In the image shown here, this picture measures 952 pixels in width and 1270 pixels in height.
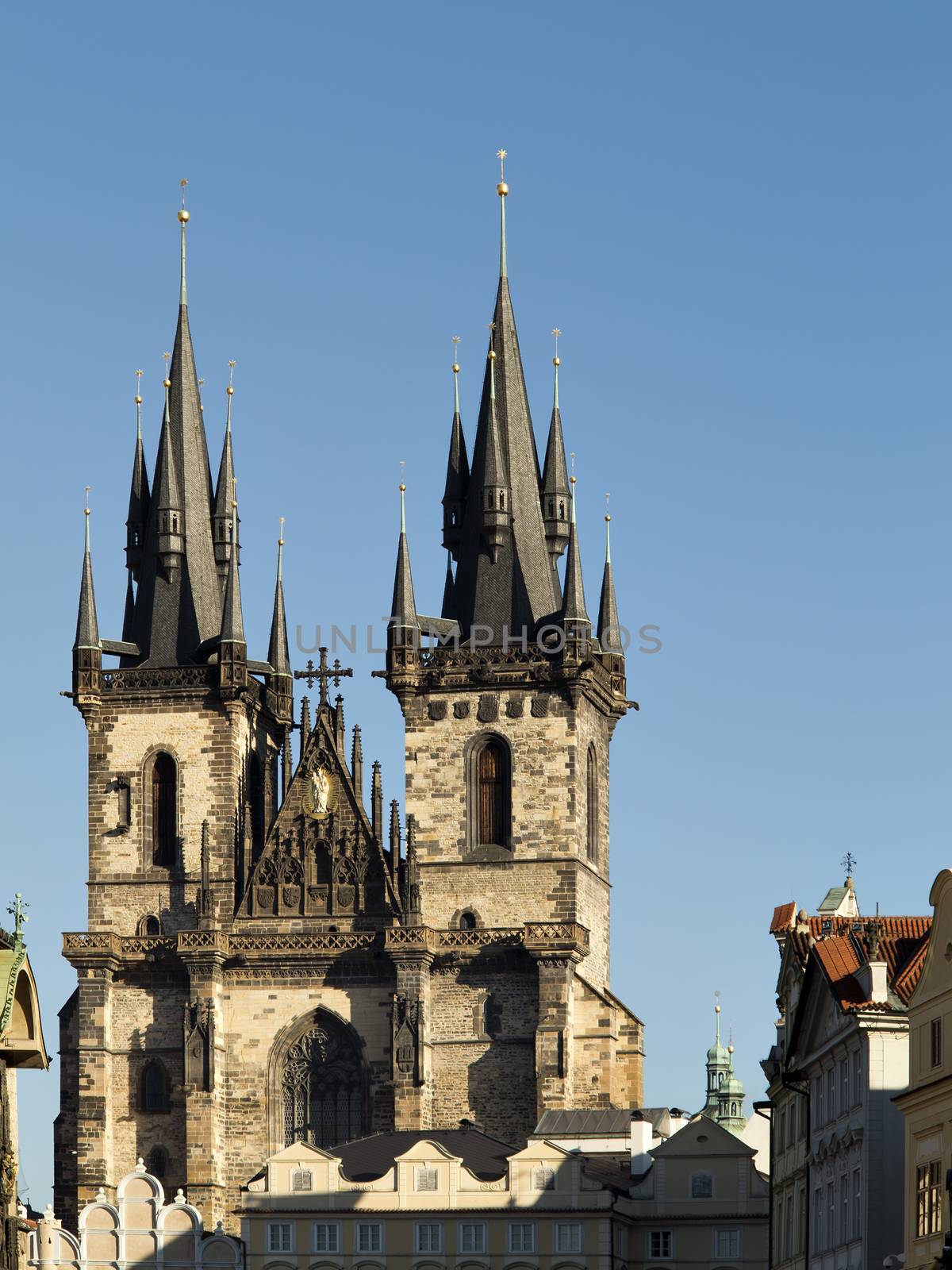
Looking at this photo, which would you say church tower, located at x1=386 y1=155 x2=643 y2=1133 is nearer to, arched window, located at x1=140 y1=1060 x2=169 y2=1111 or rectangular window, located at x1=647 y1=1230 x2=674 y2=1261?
rectangular window, located at x1=647 y1=1230 x2=674 y2=1261

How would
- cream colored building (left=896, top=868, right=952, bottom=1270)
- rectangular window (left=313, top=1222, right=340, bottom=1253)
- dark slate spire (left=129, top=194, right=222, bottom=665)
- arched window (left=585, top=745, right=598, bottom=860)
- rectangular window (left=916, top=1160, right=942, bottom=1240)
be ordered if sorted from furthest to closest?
dark slate spire (left=129, top=194, right=222, bottom=665) → arched window (left=585, top=745, right=598, bottom=860) → rectangular window (left=313, top=1222, right=340, bottom=1253) → rectangular window (left=916, top=1160, right=942, bottom=1240) → cream colored building (left=896, top=868, right=952, bottom=1270)

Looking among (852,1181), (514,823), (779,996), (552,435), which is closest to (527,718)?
(514,823)

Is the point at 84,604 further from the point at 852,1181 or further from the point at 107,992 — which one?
the point at 852,1181

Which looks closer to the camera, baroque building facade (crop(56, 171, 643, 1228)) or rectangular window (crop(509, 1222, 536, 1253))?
rectangular window (crop(509, 1222, 536, 1253))

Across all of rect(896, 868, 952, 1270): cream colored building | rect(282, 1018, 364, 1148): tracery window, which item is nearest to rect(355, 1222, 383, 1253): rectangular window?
rect(282, 1018, 364, 1148): tracery window

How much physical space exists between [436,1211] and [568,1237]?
11.1 ft

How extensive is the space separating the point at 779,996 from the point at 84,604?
3305cm

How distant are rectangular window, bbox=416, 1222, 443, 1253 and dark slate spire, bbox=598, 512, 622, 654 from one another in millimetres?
18757

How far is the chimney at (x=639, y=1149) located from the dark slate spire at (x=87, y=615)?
2034cm

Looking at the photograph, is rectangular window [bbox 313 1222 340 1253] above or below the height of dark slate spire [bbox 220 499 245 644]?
below

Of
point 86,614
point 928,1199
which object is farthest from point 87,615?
point 928,1199

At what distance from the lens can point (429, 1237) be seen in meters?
87.9

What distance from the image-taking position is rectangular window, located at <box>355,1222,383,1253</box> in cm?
8800

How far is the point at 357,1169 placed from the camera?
8900 cm
